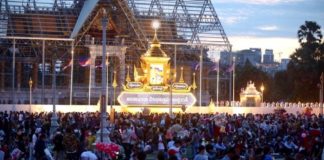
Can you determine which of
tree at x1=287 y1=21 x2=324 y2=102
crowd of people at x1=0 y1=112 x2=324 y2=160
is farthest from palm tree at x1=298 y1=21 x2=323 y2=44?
crowd of people at x1=0 y1=112 x2=324 y2=160

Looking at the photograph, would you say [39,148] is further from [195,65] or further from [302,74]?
[302,74]

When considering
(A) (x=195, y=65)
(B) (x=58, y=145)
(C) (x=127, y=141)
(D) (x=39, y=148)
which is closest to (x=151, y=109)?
(A) (x=195, y=65)

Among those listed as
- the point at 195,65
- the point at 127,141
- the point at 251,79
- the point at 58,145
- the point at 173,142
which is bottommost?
the point at 127,141

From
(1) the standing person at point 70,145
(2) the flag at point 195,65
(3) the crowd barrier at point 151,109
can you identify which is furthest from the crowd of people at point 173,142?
(2) the flag at point 195,65

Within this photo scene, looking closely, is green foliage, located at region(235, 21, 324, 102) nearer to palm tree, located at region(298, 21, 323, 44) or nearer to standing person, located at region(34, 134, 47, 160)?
palm tree, located at region(298, 21, 323, 44)

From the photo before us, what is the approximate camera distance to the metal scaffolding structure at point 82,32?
75.0m

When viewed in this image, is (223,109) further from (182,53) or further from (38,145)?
(38,145)

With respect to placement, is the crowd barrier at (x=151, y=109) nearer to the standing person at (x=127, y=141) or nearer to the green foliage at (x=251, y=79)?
the standing person at (x=127, y=141)

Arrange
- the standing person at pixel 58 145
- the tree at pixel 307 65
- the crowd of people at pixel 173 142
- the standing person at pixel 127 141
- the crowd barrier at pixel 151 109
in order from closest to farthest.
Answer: the crowd of people at pixel 173 142
the standing person at pixel 58 145
the standing person at pixel 127 141
the crowd barrier at pixel 151 109
the tree at pixel 307 65

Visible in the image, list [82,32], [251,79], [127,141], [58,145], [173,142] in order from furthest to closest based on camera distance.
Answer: [251,79]
[82,32]
[127,141]
[58,145]
[173,142]

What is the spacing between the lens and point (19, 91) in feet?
241

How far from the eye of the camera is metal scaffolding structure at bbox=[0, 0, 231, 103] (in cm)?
7500

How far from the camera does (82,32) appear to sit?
2965 inches

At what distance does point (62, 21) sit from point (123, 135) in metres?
51.6
